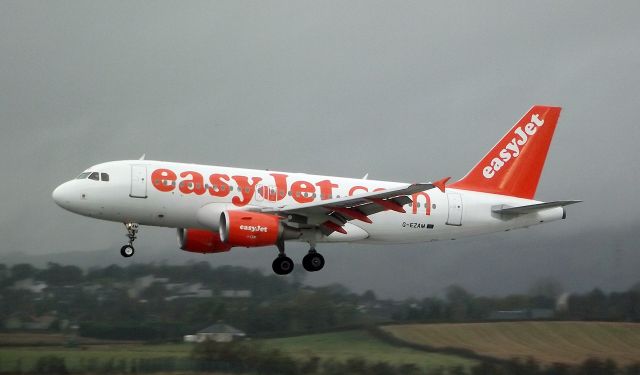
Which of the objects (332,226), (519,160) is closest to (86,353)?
(332,226)

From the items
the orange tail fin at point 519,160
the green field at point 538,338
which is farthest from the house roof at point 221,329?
the orange tail fin at point 519,160

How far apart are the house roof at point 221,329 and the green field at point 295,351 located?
1.86 metres

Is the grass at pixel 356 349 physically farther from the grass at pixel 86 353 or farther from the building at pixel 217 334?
the grass at pixel 86 353

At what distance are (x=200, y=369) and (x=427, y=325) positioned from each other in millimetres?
10853

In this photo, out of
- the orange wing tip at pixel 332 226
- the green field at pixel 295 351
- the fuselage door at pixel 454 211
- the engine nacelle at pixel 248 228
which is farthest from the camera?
the fuselage door at pixel 454 211

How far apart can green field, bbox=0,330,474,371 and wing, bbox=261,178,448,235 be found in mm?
4684

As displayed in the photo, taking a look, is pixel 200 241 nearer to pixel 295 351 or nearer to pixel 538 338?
pixel 295 351

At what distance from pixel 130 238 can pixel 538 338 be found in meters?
16.6

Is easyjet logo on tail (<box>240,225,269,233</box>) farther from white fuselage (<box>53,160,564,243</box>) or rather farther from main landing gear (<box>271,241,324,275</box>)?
main landing gear (<box>271,241,324,275</box>)

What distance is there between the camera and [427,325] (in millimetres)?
50656

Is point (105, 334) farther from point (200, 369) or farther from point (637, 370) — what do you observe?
point (637, 370)

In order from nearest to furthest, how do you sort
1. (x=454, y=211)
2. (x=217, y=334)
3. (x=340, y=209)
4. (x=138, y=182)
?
(x=138, y=182) < (x=340, y=209) < (x=454, y=211) < (x=217, y=334)

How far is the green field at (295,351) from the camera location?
147 feet

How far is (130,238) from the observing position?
150 ft
